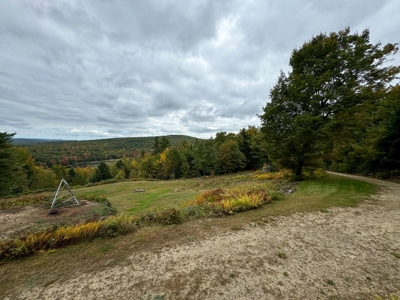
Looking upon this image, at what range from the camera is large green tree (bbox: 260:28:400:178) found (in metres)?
10.7

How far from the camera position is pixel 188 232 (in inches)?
216

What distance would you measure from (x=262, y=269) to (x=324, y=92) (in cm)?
1235

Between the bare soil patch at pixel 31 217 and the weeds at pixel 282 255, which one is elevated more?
the weeds at pixel 282 255

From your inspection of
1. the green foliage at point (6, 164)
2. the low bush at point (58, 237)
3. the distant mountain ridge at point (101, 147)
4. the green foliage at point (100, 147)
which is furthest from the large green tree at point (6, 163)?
the distant mountain ridge at point (101, 147)

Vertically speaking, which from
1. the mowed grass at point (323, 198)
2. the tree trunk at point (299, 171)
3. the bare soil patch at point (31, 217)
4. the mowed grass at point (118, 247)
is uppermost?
the tree trunk at point (299, 171)

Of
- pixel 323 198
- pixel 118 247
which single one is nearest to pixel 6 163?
pixel 118 247

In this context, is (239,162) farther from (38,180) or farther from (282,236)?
(38,180)

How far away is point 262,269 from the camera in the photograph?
12.2 ft

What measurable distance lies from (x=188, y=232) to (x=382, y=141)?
1955cm

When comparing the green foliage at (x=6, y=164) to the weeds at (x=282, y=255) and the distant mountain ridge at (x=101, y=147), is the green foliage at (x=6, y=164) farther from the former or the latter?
the distant mountain ridge at (x=101, y=147)

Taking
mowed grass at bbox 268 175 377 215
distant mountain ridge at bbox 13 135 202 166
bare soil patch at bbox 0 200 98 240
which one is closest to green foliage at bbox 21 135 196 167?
distant mountain ridge at bbox 13 135 202 166

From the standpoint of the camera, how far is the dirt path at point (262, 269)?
10.4 feet

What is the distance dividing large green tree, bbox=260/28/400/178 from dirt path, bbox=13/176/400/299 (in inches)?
295

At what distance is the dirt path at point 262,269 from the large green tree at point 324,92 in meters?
7.48
